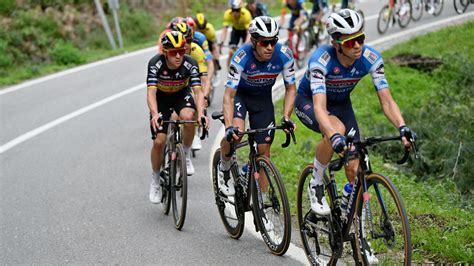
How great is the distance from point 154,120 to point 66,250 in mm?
1630

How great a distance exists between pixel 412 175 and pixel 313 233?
4.65m

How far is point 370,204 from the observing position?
16.6 ft

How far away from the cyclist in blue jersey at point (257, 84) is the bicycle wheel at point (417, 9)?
17.0 meters

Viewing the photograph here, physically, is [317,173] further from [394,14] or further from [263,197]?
[394,14]

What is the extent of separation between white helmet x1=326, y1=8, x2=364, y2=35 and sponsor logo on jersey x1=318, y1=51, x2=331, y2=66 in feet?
0.76

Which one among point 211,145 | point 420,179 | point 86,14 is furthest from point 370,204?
point 86,14

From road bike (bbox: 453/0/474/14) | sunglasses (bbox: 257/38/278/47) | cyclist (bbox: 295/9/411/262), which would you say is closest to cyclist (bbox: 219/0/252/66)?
sunglasses (bbox: 257/38/278/47)

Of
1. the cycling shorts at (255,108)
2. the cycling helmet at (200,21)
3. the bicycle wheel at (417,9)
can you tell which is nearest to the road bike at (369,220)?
the cycling shorts at (255,108)

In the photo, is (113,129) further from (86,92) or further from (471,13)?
(471,13)

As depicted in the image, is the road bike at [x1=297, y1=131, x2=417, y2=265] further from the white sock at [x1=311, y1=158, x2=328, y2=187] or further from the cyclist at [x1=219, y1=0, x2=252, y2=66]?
the cyclist at [x1=219, y1=0, x2=252, y2=66]

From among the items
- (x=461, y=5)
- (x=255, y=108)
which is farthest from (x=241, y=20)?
(x=461, y=5)

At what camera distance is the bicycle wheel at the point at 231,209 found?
6758 mm

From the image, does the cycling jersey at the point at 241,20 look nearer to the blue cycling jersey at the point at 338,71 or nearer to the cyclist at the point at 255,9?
the cyclist at the point at 255,9

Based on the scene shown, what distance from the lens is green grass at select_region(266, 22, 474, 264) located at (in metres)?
6.07
